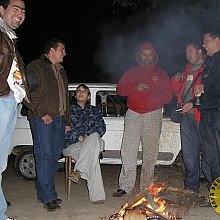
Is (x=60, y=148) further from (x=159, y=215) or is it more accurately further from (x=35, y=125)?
(x=159, y=215)

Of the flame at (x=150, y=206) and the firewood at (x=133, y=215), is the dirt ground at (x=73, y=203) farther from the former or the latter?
the firewood at (x=133, y=215)

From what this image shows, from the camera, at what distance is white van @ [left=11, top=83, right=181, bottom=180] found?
27.8 feet

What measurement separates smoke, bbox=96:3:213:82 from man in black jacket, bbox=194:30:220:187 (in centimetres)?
163

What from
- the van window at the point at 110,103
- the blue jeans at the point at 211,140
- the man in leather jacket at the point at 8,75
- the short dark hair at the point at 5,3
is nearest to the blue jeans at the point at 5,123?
the man in leather jacket at the point at 8,75

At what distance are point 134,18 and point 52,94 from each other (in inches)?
431

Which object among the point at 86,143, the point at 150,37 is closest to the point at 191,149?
the point at 86,143

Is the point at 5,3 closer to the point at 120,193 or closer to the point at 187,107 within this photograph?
the point at 187,107

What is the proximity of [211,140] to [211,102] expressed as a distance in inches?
20.7

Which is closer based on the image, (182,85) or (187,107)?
(187,107)

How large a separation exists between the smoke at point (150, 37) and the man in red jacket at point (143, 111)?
1.42 meters

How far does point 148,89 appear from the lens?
7.05 m

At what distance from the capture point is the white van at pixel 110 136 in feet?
27.8

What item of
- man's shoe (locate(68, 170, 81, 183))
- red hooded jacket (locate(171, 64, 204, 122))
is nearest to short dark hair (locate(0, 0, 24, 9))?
man's shoe (locate(68, 170, 81, 183))

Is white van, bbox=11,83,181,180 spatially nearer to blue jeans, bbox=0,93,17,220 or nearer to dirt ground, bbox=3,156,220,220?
dirt ground, bbox=3,156,220,220
